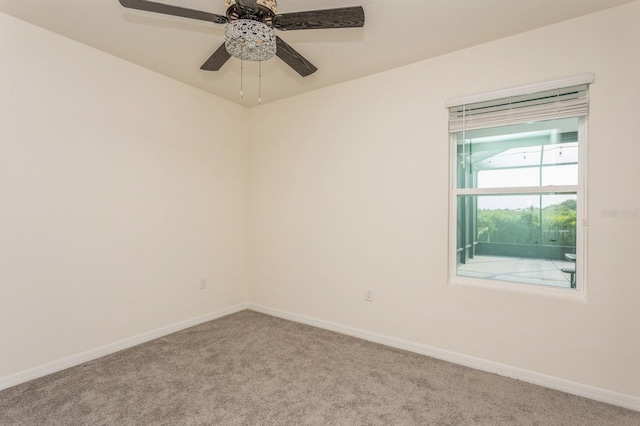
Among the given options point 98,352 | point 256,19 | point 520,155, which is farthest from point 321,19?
point 98,352

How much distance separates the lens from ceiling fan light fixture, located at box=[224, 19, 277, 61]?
5.34ft

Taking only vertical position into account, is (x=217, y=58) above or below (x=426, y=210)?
above

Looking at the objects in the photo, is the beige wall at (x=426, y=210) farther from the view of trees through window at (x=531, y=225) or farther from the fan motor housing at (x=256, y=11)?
the fan motor housing at (x=256, y=11)

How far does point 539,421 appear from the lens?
75.4 inches

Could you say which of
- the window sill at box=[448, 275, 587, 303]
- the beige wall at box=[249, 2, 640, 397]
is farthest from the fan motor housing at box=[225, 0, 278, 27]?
the window sill at box=[448, 275, 587, 303]

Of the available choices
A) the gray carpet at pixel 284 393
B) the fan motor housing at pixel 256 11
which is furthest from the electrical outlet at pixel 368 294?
the fan motor housing at pixel 256 11

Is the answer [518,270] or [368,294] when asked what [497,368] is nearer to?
[518,270]

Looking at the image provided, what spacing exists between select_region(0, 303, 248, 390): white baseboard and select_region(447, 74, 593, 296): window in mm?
2718

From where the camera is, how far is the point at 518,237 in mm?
2562

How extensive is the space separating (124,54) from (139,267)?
1920 millimetres

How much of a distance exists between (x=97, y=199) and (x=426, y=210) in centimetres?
285

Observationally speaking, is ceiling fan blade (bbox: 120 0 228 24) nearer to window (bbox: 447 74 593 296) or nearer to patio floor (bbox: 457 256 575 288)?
window (bbox: 447 74 593 296)

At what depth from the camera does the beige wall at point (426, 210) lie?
6.87 feet

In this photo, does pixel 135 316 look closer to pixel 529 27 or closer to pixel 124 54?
pixel 124 54
